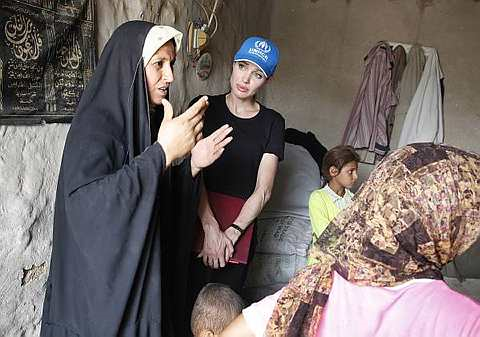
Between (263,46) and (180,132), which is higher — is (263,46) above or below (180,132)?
above

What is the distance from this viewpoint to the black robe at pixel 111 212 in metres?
0.90

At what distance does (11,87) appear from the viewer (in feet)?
3.31

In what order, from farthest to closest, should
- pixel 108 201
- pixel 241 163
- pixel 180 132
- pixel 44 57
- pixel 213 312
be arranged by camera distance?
pixel 241 163 < pixel 213 312 < pixel 44 57 < pixel 180 132 < pixel 108 201

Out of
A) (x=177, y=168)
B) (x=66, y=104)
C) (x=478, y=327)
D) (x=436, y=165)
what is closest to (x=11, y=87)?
(x=66, y=104)

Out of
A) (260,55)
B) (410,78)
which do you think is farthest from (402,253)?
(410,78)

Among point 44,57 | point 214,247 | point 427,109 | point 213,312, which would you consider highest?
point 427,109

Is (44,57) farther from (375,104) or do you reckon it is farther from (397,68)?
(397,68)

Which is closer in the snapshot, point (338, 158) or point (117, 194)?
point (117, 194)

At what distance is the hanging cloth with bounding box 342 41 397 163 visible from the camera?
341cm

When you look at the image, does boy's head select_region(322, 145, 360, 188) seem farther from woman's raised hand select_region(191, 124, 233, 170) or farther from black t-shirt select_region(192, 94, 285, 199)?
woman's raised hand select_region(191, 124, 233, 170)

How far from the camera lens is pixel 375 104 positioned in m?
3.43

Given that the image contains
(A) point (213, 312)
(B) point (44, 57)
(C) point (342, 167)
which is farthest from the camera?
(C) point (342, 167)

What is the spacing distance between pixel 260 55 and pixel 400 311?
3.43 feet

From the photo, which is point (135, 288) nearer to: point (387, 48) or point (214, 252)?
point (214, 252)
